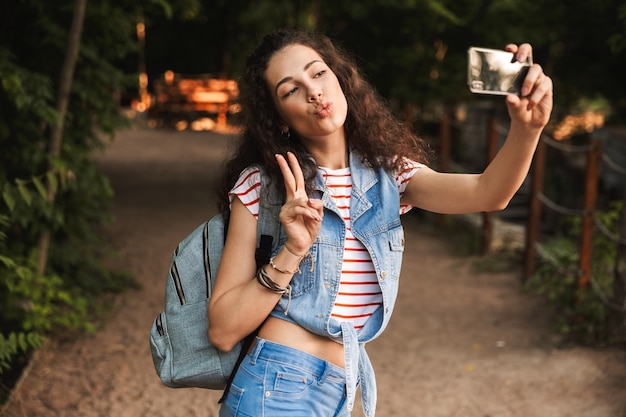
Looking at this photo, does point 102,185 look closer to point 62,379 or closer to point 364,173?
point 62,379

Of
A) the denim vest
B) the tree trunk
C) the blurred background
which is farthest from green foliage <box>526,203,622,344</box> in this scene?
the denim vest

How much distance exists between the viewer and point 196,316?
1.86 meters

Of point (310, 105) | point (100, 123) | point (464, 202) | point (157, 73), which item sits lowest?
point (157, 73)

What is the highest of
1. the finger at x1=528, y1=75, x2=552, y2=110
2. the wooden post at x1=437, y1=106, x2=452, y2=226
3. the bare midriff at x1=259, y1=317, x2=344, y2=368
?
the finger at x1=528, y1=75, x2=552, y2=110

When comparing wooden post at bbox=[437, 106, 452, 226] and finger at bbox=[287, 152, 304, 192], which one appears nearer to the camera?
finger at bbox=[287, 152, 304, 192]

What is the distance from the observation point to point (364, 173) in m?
1.96

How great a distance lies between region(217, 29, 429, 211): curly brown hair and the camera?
193cm

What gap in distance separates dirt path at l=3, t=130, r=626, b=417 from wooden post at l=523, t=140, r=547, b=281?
0.78 ft

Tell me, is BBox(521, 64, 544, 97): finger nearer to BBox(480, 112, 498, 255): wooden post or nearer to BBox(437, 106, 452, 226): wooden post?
BBox(480, 112, 498, 255): wooden post

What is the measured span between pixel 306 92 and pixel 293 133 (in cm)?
14

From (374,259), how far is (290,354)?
30 cm

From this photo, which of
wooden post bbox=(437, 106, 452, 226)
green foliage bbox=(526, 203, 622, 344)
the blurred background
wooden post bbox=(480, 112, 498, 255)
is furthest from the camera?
wooden post bbox=(437, 106, 452, 226)

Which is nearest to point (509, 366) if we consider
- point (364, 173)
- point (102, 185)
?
point (102, 185)

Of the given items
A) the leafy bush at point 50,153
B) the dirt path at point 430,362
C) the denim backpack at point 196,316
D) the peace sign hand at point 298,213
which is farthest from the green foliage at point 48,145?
the peace sign hand at point 298,213
